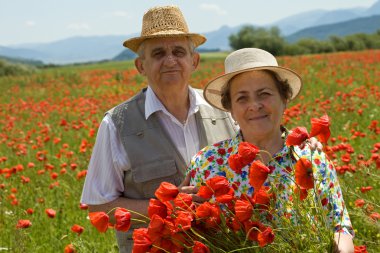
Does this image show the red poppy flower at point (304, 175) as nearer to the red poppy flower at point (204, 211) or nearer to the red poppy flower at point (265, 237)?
the red poppy flower at point (265, 237)

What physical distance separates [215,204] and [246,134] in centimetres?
66

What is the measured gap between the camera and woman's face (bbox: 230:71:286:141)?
7.13 feet

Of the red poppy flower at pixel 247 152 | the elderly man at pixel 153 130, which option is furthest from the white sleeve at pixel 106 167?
the red poppy flower at pixel 247 152

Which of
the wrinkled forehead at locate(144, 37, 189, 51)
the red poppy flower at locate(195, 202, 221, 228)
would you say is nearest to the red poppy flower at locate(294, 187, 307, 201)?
the red poppy flower at locate(195, 202, 221, 228)

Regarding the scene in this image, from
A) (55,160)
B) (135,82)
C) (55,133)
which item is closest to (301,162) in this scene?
(55,160)

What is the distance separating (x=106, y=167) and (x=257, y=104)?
103 centimetres

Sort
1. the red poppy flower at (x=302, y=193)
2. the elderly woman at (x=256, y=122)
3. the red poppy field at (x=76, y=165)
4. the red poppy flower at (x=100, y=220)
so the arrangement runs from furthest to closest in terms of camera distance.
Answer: the red poppy field at (x=76, y=165)
the elderly woman at (x=256, y=122)
the red poppy flower at (x=100, y=220)
the red poppy flower at (x=302, y=193)

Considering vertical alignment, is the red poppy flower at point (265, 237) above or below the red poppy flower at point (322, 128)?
below

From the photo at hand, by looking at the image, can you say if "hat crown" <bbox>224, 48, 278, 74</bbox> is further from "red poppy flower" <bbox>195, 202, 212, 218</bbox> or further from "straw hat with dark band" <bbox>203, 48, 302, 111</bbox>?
"red poppy flower" <bbox>195, 202, 212, 218</bbox>

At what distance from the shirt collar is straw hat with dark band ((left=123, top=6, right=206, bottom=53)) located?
0.95 ft

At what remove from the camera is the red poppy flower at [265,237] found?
4.84ft

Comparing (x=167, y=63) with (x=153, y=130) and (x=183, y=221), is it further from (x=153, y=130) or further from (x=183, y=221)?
(x=183, y=221)

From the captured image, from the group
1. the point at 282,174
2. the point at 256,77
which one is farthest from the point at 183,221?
the point at 256,77

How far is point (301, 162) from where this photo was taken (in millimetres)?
1533
